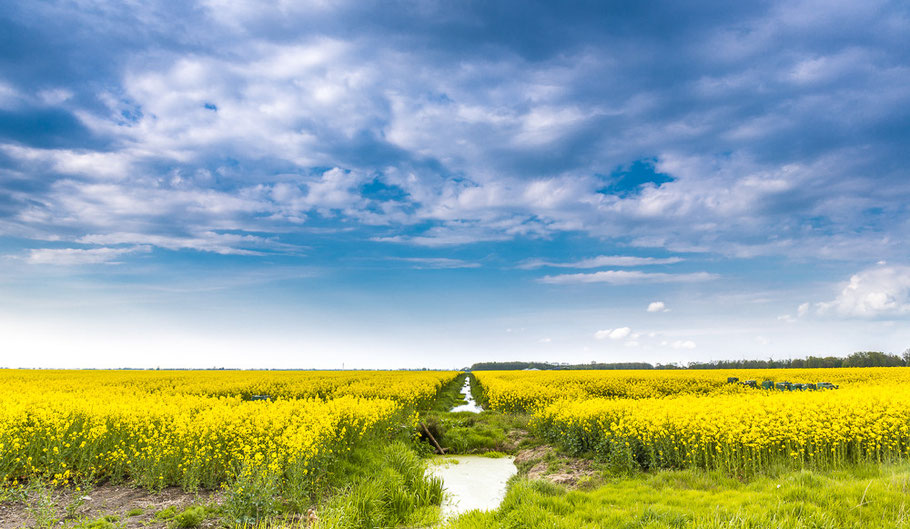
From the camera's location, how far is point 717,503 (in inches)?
328

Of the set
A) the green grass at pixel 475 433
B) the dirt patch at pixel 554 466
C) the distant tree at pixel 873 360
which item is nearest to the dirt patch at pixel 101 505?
the dirt patch at pixel 554 466

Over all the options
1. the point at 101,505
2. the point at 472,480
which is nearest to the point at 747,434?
the point at 472,480

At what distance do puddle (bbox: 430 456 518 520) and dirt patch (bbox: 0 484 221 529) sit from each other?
16.9ft

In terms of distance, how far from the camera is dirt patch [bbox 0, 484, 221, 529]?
27.5 ft

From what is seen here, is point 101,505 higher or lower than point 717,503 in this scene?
lower

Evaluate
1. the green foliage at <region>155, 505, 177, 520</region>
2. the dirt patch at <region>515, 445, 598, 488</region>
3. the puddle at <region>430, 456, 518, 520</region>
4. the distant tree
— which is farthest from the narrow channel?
the distant tree

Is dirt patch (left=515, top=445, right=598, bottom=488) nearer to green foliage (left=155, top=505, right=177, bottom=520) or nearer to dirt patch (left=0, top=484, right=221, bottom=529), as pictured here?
dirt patch (left=0, top=484, right=221, bottom=529)

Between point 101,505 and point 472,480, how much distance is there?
862 centimetres

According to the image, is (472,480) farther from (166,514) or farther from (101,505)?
(101,505)

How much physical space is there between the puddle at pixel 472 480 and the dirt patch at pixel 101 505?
515 centimetres

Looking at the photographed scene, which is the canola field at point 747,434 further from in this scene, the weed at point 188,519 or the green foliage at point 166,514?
the green foliage at point 166,514

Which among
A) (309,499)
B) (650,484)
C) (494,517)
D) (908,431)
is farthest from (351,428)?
(908,431)

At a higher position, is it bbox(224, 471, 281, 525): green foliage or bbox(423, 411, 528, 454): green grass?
bbox(224, 471, 281, 525): green foliage

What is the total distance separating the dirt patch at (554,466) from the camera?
12.1 m
